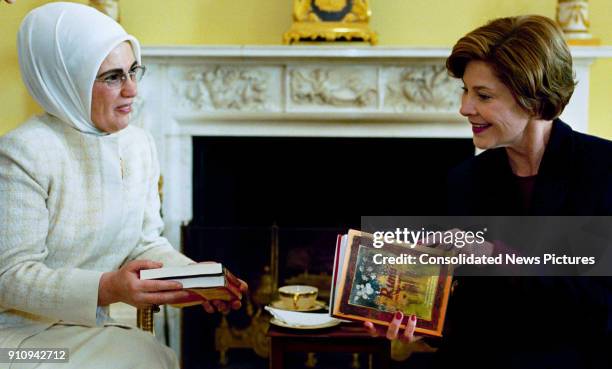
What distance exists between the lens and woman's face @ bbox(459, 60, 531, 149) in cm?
168

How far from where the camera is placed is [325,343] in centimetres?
212

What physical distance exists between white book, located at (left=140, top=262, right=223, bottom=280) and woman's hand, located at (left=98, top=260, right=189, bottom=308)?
2 centimetres

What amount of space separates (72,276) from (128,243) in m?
0.24

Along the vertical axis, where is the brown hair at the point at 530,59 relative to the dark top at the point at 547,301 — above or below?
above

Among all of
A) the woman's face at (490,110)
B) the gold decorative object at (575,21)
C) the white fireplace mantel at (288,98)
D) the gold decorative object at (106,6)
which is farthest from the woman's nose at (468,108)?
the gold decorative object at (106,6)

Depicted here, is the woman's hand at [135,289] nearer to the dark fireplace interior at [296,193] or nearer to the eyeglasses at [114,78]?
the eyeglasses at [114,78]

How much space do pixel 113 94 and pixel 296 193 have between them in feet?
5.82

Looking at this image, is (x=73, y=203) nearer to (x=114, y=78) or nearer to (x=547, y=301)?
(x=114, y=78)

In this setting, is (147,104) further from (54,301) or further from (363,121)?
(54,301)

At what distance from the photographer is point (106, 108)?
1.70m

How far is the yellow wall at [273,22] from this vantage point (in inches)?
125

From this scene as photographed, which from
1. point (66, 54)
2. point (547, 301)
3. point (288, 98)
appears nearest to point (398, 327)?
point (547, 301)

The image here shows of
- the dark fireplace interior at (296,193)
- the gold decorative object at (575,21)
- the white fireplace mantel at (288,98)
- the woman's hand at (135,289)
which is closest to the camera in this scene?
the woman's hand at (135,289)

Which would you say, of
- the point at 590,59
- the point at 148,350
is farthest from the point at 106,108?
the point at 590,59
